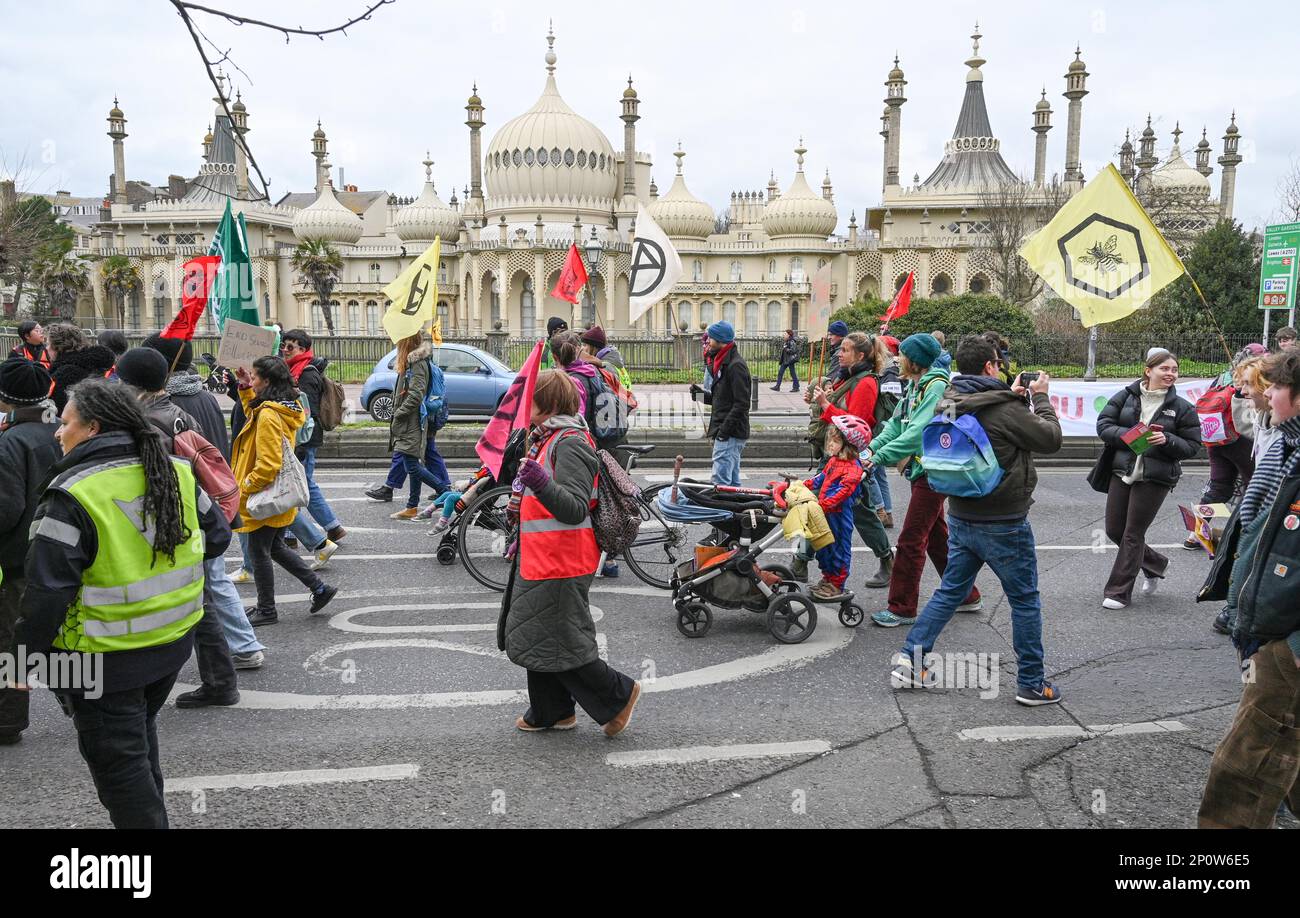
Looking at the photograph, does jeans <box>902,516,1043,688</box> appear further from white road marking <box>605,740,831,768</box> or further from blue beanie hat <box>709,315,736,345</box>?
blue beanie hat <box>709,315,736,345</box>

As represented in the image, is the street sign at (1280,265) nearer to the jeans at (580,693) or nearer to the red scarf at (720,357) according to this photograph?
the red scarf at (720,357)

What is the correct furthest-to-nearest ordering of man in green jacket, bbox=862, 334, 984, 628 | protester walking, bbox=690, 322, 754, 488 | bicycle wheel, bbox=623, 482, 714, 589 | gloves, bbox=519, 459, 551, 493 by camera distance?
protester walking, bbox=690, 322, 754, 488 < bicycle wheel, bbox=623, 482, 714, 589 < man in green jacket, bbox=862, 334, 984, 628 < gloves, bbox=519, 459, 551, 493

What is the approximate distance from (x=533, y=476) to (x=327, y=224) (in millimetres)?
58575

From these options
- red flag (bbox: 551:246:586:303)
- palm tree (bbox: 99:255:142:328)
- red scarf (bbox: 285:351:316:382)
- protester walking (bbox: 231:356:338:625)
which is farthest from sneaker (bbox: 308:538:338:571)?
palm tree (bbox: 99:255:142:328)

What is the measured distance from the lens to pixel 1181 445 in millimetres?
7074

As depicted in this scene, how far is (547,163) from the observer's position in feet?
166

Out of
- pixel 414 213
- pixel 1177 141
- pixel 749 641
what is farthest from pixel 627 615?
pixel 1177 141

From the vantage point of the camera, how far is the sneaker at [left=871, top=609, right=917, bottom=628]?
6832mm

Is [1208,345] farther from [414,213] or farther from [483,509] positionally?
[414,213]

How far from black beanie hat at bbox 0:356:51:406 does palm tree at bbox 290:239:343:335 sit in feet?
148

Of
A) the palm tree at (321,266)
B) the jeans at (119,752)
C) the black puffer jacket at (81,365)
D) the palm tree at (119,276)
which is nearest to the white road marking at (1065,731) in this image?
the jeans at (119,752)
